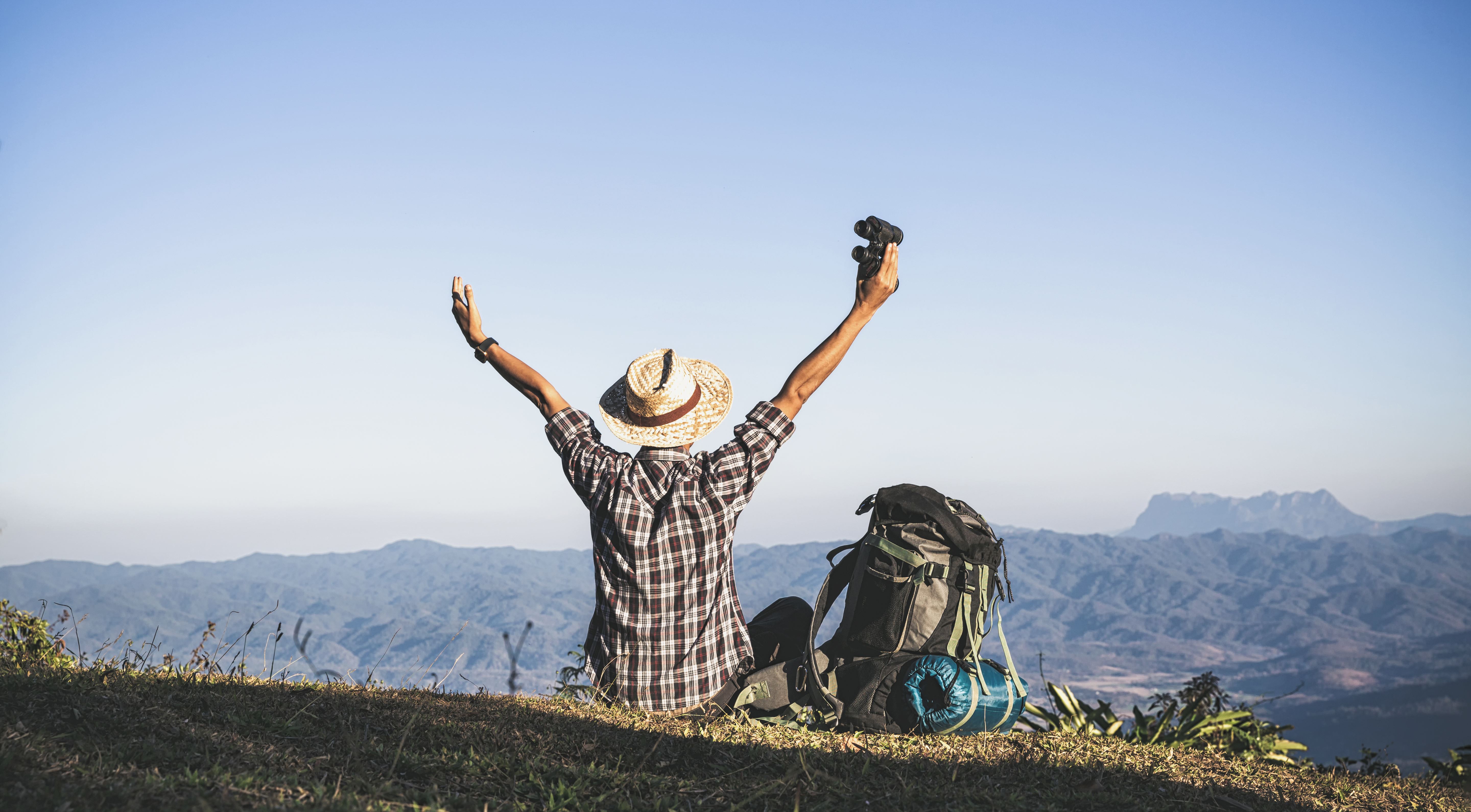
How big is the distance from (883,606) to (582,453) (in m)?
1.66

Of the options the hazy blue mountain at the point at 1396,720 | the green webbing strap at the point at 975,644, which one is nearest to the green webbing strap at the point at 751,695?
the green webbing strap at the point at 975,644

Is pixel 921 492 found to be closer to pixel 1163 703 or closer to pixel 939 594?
pixel 939 594

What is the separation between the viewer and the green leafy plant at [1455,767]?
5.97 meters

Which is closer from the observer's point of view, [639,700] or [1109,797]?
[1109,797]

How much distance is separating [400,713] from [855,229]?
309cm

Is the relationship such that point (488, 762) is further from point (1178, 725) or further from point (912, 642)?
point (1178, 725)

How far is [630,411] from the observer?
485 cm

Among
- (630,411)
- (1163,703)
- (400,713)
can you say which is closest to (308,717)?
(400,713)

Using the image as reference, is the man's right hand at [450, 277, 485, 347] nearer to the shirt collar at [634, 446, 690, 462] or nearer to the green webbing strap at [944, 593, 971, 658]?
the shirt collar at [634, 446, 690, 462]

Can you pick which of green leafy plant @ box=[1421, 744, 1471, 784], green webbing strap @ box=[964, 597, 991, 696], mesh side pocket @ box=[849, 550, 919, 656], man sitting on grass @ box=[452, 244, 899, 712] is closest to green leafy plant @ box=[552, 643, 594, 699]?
man sitting on grass @ box=[452, 244, 899, 712]

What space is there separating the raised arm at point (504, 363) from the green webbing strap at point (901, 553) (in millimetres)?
1745

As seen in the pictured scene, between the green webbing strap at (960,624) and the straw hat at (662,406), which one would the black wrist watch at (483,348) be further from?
the green webbing strap at (960,624)

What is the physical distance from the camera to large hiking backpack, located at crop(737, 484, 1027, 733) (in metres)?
4.55

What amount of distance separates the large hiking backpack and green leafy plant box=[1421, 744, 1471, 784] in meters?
3.31
